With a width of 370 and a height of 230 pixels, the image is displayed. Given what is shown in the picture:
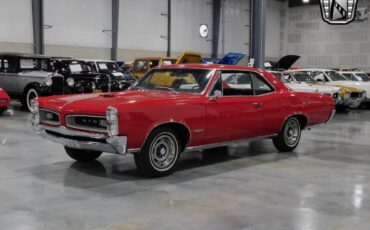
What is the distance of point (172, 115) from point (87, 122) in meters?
1.02

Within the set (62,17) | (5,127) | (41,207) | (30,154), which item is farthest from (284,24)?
(41,207)

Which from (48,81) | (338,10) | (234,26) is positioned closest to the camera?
(48,81)

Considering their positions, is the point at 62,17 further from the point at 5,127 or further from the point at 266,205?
the point at 266,205

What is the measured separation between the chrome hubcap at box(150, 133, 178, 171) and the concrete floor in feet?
0.67

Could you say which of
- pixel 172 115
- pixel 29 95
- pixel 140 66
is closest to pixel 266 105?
pixel 172 115

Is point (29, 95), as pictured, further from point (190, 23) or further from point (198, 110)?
point (190, 23)

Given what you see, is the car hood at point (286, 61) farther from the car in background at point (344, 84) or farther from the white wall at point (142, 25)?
the white wall at point (142, 25)

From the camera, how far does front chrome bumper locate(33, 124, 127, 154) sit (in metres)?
5.11

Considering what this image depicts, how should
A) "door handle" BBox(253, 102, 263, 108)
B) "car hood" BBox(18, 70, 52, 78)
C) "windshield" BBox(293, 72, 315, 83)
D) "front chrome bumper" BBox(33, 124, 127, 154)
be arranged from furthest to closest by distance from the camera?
1. "windshield" BBox(293, 72, 315, 83)
2. "car hood" BBox(18, 70, 52, 78)
3. "door handle" BBox(253, 102, 263, 108)
4. "front chrome bumper" BBox(33, 124, 127, 154)

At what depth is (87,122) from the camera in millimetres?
5383

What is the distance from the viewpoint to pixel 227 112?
6.19 metres

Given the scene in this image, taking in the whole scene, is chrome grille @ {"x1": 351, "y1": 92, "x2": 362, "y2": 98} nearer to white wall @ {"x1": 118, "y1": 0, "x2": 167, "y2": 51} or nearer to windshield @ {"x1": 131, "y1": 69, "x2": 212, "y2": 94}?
windshield @ {"x1": 131, "y1": 69, "x2": 212, "y2": 94}

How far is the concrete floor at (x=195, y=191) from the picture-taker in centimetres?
404

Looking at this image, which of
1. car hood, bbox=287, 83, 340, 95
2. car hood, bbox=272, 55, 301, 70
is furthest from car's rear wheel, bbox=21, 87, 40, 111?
→ car hood, bbox=272, 55, 301, 70
